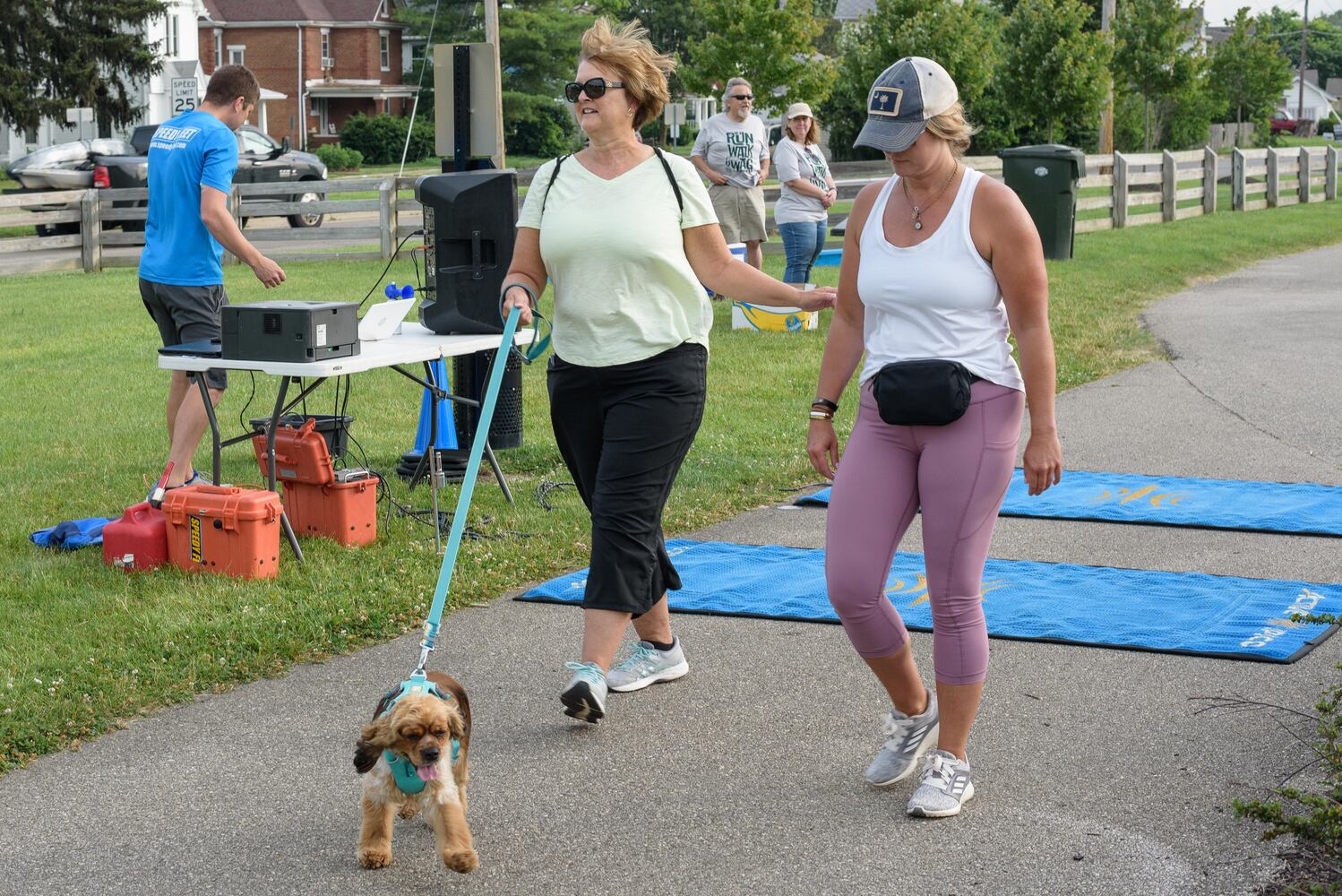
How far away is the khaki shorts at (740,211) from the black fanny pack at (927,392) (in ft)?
36.4

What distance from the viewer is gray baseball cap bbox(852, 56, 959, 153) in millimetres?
3996

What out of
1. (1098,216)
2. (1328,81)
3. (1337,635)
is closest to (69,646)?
(1337,635)

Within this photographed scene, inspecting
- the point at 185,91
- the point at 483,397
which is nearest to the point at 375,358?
the point at 483,397

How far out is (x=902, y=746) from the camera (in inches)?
176

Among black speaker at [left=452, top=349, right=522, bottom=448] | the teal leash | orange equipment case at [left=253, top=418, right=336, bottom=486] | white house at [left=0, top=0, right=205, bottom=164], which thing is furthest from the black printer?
white house at [left=0, top=0, right=205, bottom=164]

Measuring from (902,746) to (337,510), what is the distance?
11.4 feet

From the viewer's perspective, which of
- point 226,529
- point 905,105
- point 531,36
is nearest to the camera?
point 905,105

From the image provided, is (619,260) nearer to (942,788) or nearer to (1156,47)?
Result: (942,788)

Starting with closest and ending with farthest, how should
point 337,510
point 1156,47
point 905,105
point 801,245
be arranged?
point 905,105 < point 337,510 < point 801,245 < point 1156,47

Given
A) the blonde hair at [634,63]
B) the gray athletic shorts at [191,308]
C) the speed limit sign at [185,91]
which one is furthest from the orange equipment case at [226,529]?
the speed limit sign at [185,91]

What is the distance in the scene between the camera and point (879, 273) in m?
4.13

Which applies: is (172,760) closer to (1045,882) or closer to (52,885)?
(52,885)

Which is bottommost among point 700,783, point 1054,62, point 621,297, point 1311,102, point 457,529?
point 700,783

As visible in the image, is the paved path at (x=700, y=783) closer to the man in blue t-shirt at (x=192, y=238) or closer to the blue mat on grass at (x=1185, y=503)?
the blue mat on grass at (x=1185, y=503)
